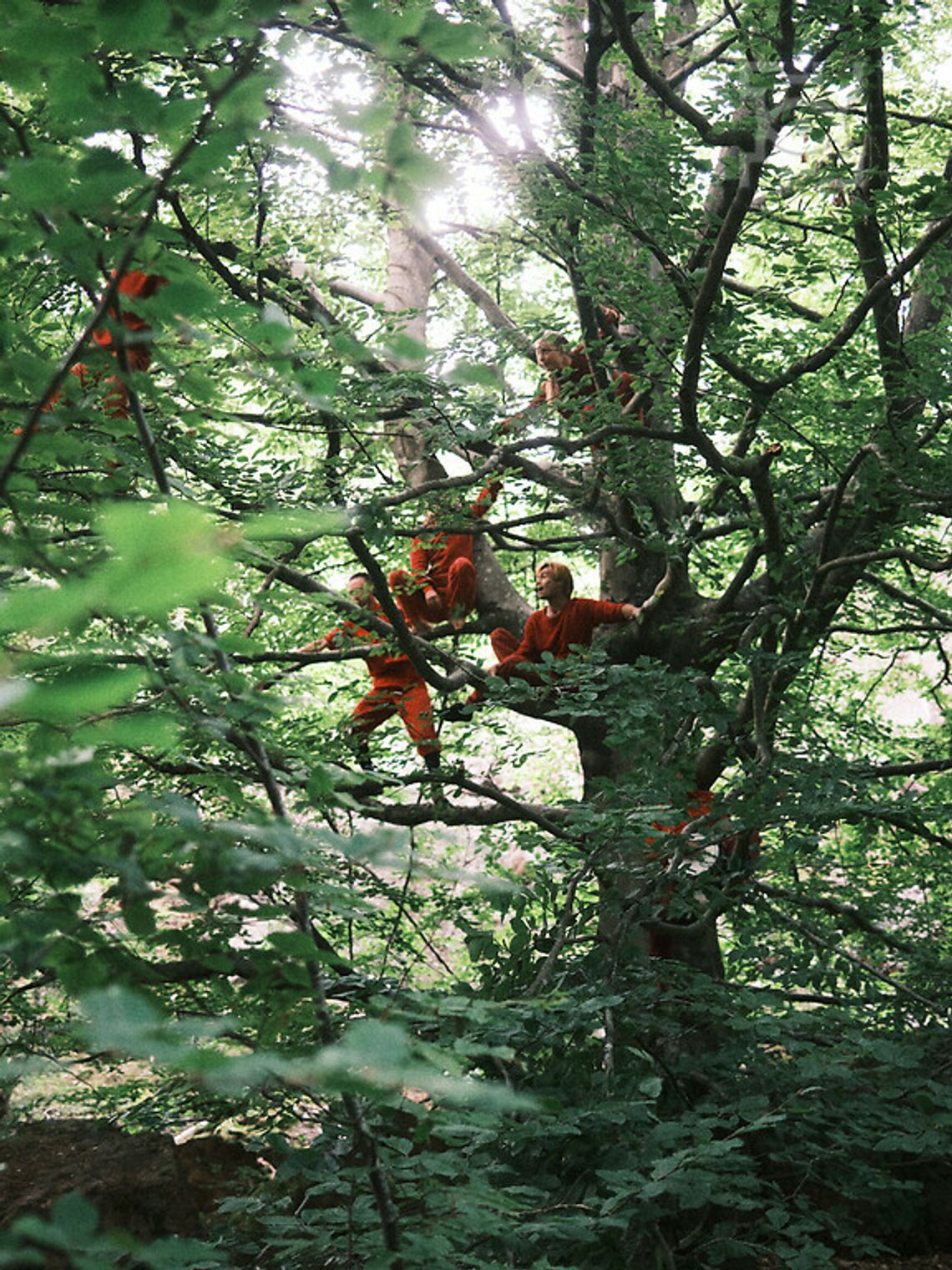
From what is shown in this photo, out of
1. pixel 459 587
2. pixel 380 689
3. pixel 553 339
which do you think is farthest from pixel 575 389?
pixel 380 689

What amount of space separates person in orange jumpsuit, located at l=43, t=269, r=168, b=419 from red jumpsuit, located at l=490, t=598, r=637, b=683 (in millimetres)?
3991

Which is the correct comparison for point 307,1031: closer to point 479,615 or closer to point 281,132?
point 281,132

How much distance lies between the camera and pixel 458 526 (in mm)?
4648

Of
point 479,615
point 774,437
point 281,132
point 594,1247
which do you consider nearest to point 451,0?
point 774,437

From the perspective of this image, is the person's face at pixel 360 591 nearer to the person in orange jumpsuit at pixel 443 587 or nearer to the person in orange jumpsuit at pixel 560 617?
the person in orange jumpsuit at pixel 443 587

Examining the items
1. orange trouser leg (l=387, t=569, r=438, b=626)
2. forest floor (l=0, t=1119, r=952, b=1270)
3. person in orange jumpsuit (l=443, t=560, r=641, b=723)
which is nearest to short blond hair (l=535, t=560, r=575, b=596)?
person in orange jumpsuit (l=443, t=560, r=641, b=723)

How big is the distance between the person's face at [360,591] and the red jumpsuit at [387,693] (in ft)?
0.45

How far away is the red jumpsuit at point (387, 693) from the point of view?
5.35 meters

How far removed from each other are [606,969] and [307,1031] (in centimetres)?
131

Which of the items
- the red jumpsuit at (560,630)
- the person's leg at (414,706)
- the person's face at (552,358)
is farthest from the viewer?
the red jumpsuit at (560,630)

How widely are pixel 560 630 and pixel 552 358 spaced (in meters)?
1.51

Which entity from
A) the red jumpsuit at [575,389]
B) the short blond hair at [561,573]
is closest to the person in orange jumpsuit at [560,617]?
the short blond hair at [561,573]

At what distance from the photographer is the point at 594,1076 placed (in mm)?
2943

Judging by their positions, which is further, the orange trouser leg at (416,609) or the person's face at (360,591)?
the orange trouser leg at (416,609)
